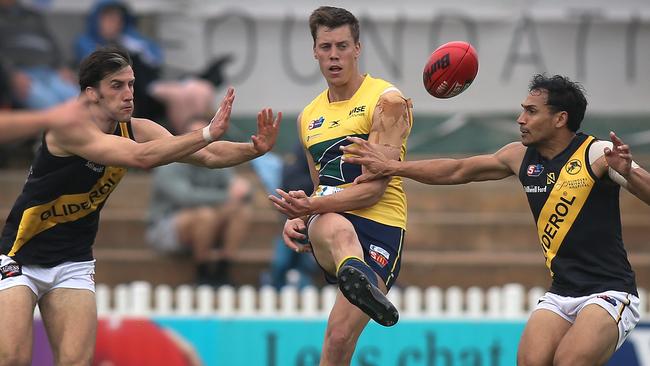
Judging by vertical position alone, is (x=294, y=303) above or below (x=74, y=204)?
below

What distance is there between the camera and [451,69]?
862 cm

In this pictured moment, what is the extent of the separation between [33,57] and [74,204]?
6196 mm

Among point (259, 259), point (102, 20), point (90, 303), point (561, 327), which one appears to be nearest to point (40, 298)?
point (90, 303)

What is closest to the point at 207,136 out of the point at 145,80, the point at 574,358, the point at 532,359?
the point at 532,359

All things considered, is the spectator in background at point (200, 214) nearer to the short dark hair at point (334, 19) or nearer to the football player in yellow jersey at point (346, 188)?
the football player in yellow jersey at point (346, 188)

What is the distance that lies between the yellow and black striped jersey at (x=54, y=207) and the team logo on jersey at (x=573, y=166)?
2845 millimetres

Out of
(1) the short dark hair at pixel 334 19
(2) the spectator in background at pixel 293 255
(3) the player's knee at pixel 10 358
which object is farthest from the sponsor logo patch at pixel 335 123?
(2) the spectator in background at pixel 293 255

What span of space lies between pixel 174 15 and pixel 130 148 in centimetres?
716

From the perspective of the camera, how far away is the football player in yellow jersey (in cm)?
830

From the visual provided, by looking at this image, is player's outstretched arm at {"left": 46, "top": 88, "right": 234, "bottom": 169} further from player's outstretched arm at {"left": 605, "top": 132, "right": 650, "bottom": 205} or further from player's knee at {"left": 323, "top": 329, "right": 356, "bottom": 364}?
player's outstretched arm at {"left": 605, "top": 132, "right": 650, "bottom": 205}

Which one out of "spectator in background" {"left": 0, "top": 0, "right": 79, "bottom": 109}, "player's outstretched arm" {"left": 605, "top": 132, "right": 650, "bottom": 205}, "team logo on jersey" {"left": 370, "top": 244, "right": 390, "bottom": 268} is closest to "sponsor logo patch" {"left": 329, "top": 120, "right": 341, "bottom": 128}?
"team logo on jersey" {"left": 370, "top": 244, "right": 390, "bottom": 268}

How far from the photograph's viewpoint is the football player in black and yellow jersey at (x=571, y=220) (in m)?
8.27

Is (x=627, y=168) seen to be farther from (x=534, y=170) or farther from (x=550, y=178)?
(x=534, y=170)

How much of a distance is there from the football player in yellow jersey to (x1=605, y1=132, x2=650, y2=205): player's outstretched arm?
1289mm
